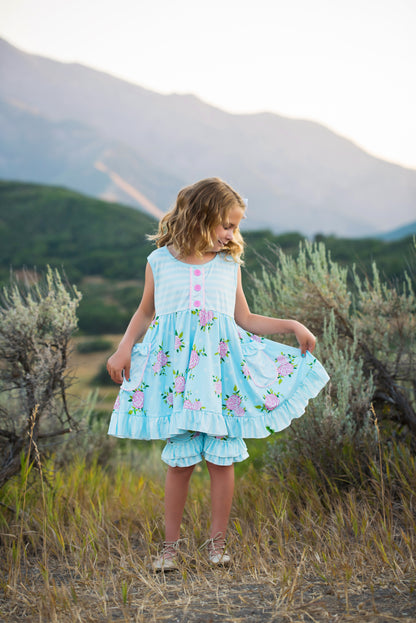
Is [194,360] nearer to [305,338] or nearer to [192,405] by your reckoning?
[192,405]

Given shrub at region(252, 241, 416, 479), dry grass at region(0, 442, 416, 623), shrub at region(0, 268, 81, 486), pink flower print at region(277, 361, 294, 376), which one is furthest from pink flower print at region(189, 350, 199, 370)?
shrub at region(0, 268, 81, 486)

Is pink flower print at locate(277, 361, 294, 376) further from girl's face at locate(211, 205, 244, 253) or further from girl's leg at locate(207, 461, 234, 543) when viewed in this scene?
girl's face at locate(211, 205, 244, 253)

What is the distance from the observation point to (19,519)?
2.91 metres

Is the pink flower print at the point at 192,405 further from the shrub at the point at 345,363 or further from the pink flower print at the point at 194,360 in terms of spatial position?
the shrub at the point at 345,363

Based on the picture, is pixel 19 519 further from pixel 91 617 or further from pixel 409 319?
pixel 409 319

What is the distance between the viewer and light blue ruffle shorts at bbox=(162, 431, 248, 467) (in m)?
2.29

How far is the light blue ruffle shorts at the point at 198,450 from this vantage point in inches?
90.3

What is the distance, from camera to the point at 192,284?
2.43m

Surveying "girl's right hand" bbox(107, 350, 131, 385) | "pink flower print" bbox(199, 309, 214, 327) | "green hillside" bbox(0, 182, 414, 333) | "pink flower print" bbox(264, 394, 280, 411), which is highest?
"green hillside" bbox(0, 182, 414, 333)

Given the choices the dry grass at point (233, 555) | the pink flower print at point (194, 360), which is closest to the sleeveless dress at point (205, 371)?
the pink flower print at point (194, 360)

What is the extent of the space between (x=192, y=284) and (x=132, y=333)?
0.35 metres

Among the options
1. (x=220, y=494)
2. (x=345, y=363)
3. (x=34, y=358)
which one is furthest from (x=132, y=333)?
(x=345, y=363)

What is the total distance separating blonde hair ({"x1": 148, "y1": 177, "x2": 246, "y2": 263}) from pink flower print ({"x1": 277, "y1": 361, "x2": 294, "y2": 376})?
1.98 ft

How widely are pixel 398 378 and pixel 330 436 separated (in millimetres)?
763
